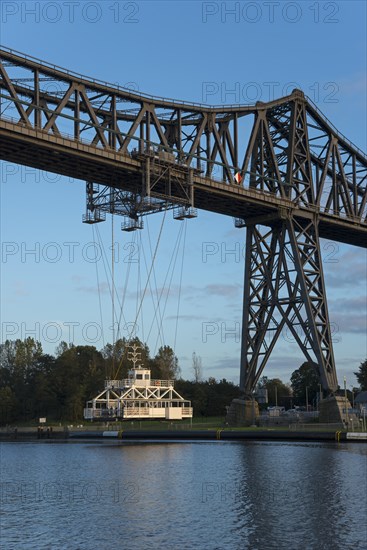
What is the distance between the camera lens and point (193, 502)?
40156 mm

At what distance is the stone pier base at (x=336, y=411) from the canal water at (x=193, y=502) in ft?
44.4

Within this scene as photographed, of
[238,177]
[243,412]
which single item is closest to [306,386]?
[243,412]

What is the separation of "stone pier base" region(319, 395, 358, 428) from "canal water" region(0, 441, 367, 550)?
13544mm

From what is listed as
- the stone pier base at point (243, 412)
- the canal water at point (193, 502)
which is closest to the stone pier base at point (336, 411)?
the stone pier base at point (243, 412)

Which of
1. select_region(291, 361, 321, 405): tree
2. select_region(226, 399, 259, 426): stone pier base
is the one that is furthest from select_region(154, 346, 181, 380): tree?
select_region(226, 399, 259, 426): stone pier base

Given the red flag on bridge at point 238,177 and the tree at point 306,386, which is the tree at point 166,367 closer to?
the tree at point 306,386

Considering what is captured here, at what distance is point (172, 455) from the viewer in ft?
226

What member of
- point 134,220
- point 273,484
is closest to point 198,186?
point 134,220

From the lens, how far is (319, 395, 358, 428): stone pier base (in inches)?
3139

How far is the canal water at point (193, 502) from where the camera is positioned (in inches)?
1235

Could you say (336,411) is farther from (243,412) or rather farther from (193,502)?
(193,502)

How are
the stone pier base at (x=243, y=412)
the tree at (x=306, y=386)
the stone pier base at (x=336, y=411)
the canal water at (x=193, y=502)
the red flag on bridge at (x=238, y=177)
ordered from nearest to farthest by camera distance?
the canal water at (x=193, y=502), the red flag on bridge at (x=238, y=177), the stone pier base at (x=336, y=411), the stone pier base at (x=243, y=412), the tree at (x=306, y=386)

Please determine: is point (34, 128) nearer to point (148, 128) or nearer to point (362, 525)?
point (148, 128)

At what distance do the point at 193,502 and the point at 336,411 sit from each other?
42.6 metres
